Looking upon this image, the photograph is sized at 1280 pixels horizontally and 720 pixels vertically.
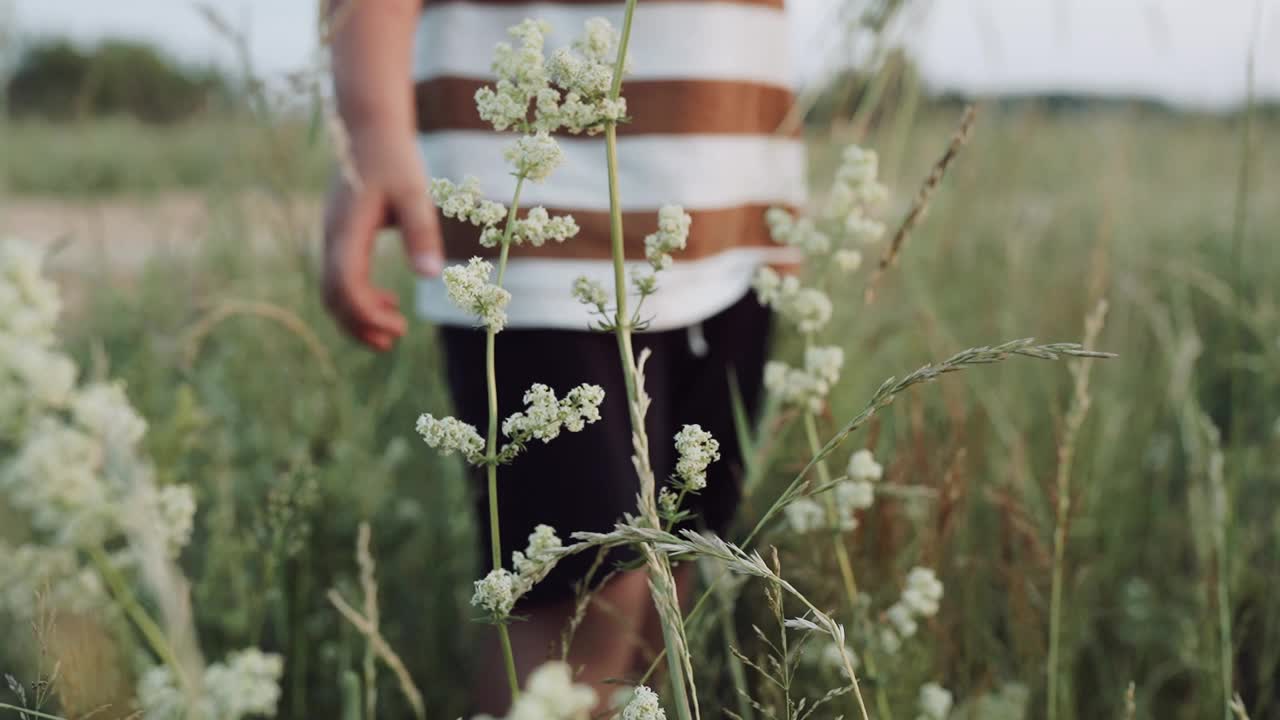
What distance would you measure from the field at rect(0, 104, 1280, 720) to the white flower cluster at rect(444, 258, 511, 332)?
36 centimetres

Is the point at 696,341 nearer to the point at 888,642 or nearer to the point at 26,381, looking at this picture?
the point at 888,642

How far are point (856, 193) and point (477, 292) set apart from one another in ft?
1.32

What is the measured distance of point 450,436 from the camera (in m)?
0.52

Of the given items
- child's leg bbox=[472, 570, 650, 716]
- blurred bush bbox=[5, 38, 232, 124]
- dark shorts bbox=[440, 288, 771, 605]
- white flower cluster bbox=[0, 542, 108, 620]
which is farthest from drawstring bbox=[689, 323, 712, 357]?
blurred bush bbox=[5, 38, 232, 124]

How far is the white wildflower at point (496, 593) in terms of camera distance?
52 centimetres

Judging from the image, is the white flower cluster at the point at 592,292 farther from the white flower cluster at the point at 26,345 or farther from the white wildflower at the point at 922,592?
the white wildflower at the point at 922,592

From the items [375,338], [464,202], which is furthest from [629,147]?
[464,202]

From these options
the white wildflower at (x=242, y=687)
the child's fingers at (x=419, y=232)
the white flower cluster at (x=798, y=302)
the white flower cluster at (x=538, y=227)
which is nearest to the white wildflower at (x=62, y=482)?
the white wildflower at (x=242, y=687)

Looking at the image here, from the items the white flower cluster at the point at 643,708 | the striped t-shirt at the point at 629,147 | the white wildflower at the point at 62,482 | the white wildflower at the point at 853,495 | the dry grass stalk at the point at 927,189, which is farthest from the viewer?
the striped t-shirt at the point at 629,147

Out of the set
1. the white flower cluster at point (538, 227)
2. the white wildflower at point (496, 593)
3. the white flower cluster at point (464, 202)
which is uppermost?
the white flower cluster at point (464, 202)

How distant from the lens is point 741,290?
4.27ft

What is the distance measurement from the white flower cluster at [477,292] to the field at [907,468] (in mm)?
362

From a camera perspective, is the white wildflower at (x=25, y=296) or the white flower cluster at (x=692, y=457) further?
the white flower cluster at (x=692, y=457)

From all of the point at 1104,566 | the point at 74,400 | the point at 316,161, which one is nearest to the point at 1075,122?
the point at 316,161
